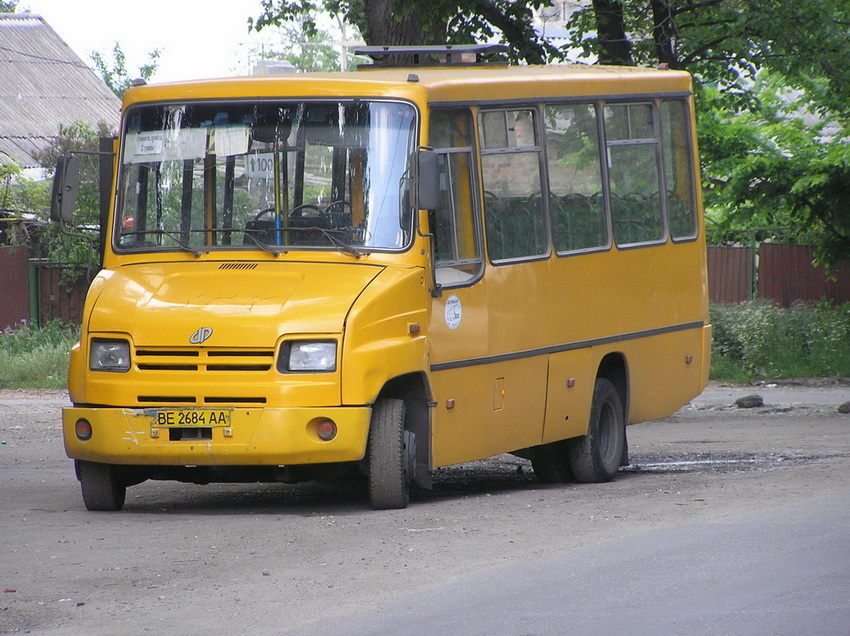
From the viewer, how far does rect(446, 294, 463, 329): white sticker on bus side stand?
9461 millimetres

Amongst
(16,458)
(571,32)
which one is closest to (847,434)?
(571,32)

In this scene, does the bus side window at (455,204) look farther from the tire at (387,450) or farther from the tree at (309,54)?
the tree at (309,54)

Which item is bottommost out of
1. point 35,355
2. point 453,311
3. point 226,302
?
point 35,355

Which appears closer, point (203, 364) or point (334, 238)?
point (203, 364)

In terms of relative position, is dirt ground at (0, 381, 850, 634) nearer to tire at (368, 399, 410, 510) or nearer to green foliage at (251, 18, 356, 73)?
tire at (368, 399, 410, 510)

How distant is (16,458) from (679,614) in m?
8.43

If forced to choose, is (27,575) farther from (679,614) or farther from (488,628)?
(679,614)

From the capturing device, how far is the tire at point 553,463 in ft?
37.9

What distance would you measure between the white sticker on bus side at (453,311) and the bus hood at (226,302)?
0.64 metres

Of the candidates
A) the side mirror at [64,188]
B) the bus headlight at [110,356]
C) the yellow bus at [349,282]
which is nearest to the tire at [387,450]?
the yellow bus at [349,282]

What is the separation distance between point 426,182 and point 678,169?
4.19m

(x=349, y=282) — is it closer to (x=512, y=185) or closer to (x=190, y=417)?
(x=190, y=417)

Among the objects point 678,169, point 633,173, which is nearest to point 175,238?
point 633,173

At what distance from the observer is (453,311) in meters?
9.52
